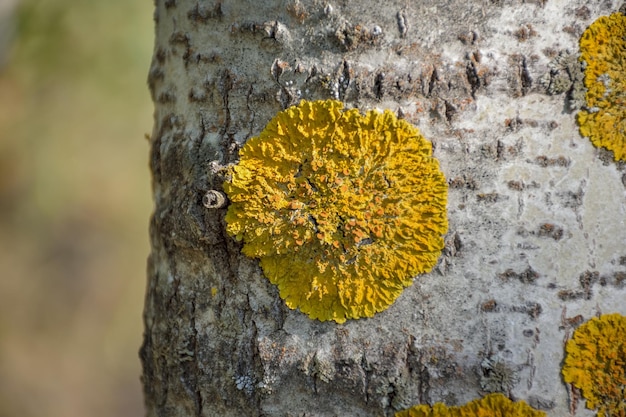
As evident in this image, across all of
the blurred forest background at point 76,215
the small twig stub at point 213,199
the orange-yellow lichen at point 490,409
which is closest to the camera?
the orange-yellow lichen at point 490,409

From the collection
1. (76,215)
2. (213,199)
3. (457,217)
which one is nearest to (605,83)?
(457,217)

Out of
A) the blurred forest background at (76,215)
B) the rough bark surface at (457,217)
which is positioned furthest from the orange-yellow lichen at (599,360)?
the blurred forest background at (76,215)

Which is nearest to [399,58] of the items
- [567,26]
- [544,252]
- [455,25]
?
[455,25]

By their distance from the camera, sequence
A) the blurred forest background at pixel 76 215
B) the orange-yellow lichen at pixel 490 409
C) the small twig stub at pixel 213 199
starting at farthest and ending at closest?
the blurred forest background at pixel 76 215 → the small twig stub at pixel 213 199 → the orange-yellow lichen at pixel 490 409

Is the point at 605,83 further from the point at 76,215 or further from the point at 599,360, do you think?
the point at 76,215

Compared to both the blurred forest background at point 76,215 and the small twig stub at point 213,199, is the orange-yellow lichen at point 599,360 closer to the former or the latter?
the small twig stub at point 213,199

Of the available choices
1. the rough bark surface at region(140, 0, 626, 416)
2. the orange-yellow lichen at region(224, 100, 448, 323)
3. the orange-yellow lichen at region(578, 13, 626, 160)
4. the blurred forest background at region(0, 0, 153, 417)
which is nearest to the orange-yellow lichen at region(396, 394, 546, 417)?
the rough bark surface at region(140, 0, 626, 416)

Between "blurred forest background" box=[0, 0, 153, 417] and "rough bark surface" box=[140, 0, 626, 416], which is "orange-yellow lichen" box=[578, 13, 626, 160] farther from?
"blurred forest background" box=[0, 0, 153, 417]
